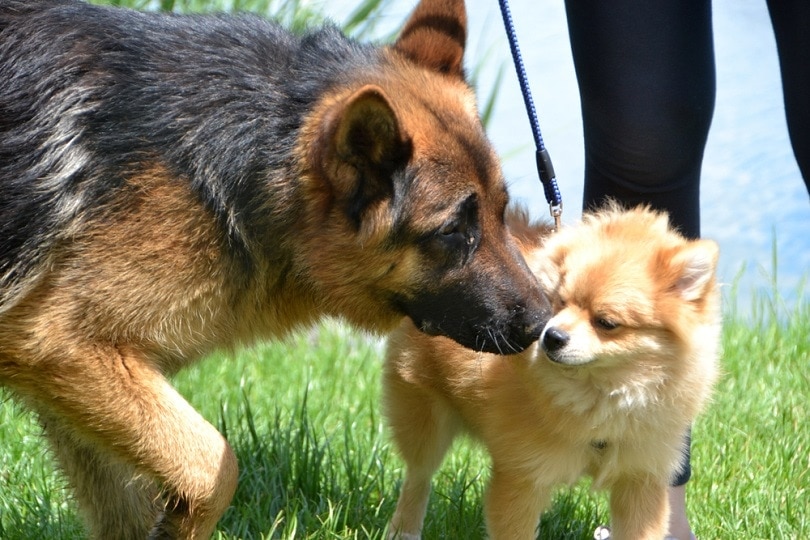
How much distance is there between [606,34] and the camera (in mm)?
3355

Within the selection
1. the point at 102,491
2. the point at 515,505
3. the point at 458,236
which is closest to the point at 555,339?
the point at 458,236

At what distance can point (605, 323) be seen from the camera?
326 cm

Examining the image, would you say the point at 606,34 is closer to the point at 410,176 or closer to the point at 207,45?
the point at 410,176

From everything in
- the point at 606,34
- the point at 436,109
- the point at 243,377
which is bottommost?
the point at 243,377

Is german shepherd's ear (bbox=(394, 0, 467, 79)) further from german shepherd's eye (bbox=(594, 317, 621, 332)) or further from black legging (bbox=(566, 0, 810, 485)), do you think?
german shepherd's eye (bbox=(594, 317, 621, 332))

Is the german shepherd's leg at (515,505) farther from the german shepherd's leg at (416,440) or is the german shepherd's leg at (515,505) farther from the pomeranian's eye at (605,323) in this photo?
the pomeranian's eye at (605,323)

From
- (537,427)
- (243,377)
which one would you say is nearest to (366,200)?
(537,427)

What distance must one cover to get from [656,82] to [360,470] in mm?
2066

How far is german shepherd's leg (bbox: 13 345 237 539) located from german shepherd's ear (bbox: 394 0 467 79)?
1.47 m

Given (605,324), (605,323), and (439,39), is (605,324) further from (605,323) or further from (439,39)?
(439,39)

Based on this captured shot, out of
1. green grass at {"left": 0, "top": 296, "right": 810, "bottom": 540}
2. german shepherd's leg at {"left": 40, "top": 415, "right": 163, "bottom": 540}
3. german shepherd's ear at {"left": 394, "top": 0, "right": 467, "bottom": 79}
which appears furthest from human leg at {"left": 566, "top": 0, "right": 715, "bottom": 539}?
german shepherd's leg at {"left": 40, "top": 415, "right": 163, "bottom": 540}

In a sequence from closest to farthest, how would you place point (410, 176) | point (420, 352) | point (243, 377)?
point (410, 176)
point (420, 352)
point (243, 377)

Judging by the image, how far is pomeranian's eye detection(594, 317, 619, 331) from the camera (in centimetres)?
325

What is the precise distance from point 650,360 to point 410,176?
1.03 metres
